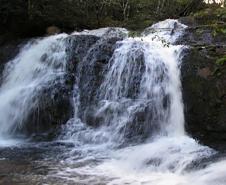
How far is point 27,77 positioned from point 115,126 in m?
3.12

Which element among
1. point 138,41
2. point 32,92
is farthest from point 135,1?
point 32,92

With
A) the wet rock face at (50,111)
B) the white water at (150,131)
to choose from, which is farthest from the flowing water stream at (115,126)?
the wet rock face at (50,111)

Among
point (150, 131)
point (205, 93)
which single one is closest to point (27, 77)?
point (150, 131)

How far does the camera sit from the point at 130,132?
28.5ft

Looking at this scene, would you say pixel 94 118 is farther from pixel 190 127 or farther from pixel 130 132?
pixel 190 127

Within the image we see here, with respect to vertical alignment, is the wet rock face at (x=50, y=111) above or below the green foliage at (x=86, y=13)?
below

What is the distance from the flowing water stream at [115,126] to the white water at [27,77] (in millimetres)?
26

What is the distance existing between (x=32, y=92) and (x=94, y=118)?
1808 mm

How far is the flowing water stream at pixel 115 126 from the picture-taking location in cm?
666

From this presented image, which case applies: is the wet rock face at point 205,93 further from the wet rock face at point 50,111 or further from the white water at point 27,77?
the white water at point 27,77

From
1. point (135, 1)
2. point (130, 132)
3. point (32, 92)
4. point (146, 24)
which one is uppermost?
point (135, 1)

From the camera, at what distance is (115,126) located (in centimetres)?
891

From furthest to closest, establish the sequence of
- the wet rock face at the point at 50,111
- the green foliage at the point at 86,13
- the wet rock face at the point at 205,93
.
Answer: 1. the green foliage at the point at 86,13
2. the wet rock face at the point at 50,111
3. the wet rock face at the point at 205,93

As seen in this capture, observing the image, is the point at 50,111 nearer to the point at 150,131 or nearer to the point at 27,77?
the point at 27,77
